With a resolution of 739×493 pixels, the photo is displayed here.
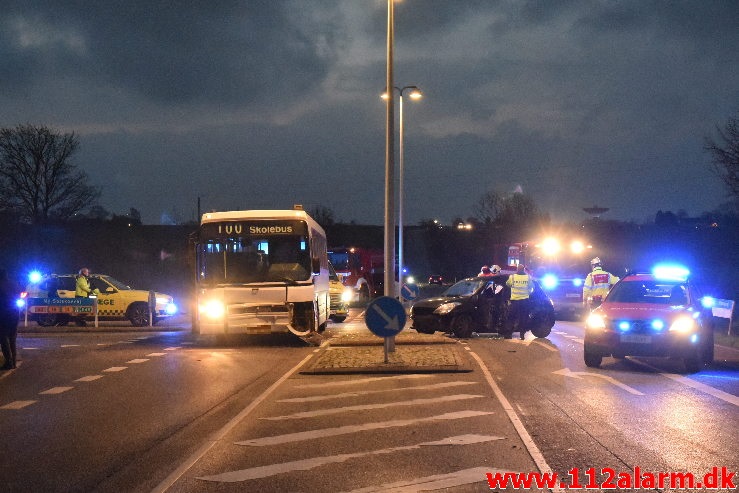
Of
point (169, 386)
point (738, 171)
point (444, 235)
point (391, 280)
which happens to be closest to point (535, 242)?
point (738, 171)

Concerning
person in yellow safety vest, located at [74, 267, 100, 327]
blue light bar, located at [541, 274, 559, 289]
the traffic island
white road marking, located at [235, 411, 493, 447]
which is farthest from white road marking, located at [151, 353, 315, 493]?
blue light bar, located at [541, 274, 559, 289]

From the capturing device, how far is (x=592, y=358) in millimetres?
15625

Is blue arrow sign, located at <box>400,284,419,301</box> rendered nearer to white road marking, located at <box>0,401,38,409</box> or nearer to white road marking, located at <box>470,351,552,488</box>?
white road marking, located at <box>470,351,552,488</box>

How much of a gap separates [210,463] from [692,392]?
757 centimetres

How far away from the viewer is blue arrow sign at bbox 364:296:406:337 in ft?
48.5

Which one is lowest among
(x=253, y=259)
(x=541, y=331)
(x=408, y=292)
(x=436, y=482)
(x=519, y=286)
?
(x=436, y=482)

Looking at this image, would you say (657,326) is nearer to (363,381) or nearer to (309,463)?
(363,381)

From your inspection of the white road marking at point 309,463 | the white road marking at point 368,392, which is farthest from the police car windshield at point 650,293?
the white road marking at point 309,463

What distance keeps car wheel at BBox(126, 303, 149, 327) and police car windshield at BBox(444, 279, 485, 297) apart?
441 inches

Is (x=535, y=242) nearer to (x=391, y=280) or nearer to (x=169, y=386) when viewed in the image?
(x=391, y=280)

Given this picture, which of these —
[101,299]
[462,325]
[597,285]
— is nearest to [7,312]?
[462,325]

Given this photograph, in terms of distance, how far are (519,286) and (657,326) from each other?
7816 millimetres

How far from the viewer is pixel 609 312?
15.5m

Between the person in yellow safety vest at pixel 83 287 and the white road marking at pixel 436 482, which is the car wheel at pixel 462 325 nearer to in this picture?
the person in yellow safety vest at pixel 83 287
